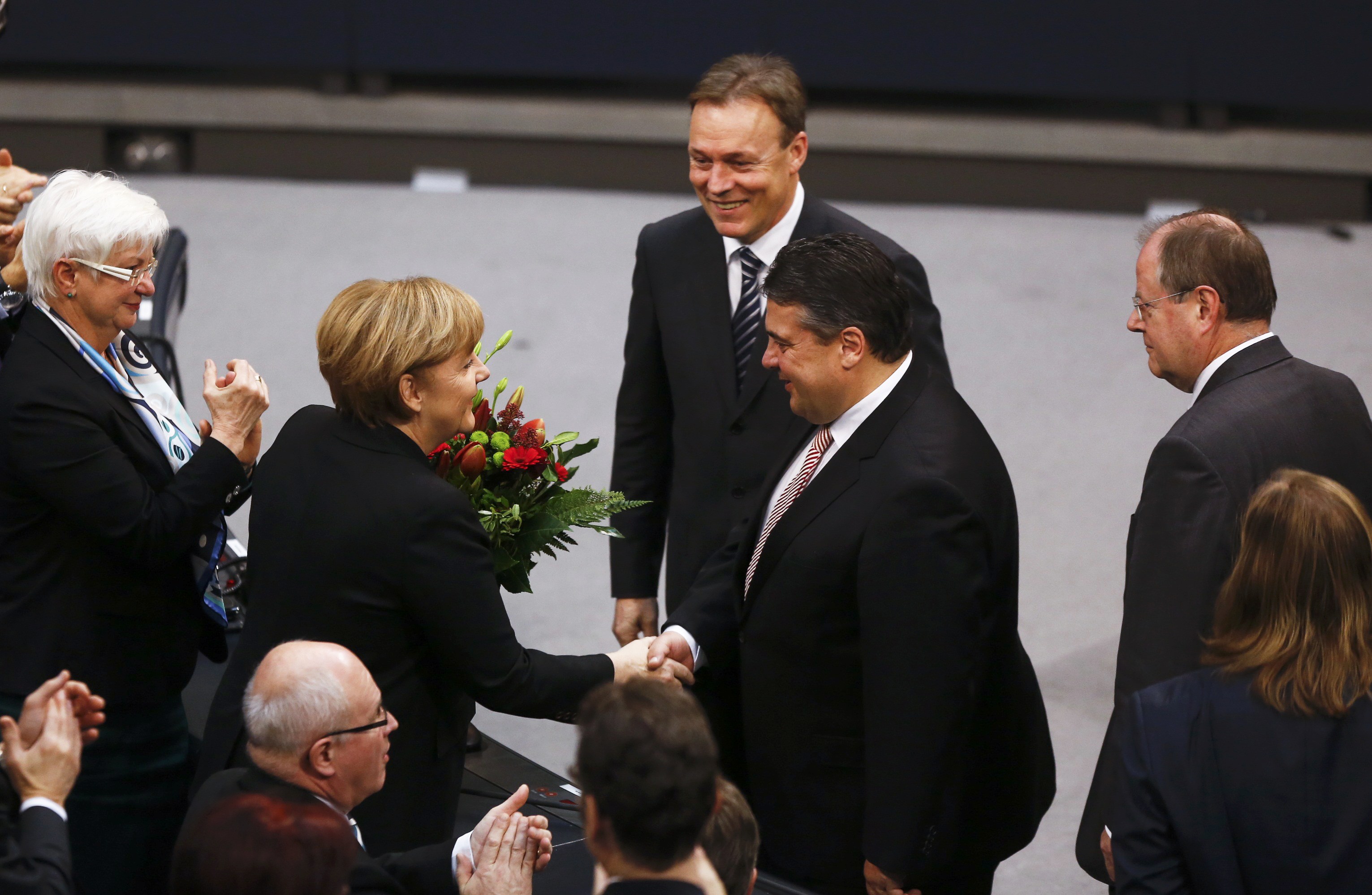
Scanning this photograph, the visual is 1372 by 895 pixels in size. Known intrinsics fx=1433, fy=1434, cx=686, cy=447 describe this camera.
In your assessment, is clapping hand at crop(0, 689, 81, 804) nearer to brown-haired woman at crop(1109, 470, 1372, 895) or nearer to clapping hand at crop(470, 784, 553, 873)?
clapping hand at crop(470, 784, 553, 873)

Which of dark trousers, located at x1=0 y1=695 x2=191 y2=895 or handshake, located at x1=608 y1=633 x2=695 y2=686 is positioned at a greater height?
handshake, located at x1=608 y1=633 x2=695 y2=686

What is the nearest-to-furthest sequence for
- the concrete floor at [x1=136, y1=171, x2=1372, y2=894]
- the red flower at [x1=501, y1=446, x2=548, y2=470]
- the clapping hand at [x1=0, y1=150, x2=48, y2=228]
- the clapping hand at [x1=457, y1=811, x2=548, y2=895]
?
the clapping hand at [x1=457, y1=811, x2=548, y2=895] < the red flower at [x1=501, y1=446, x2=548, y2=470] < the clapping hand at [x1=0, y1=150, x2=48, y2=228] < the concrete floor at [x1=136, y1=171, x2=1372, y2=894]

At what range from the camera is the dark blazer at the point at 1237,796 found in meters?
1.80

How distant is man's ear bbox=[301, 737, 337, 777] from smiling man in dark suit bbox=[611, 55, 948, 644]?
122 centimetres

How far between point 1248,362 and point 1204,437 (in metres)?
0.21

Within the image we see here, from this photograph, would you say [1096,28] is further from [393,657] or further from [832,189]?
[393,657]

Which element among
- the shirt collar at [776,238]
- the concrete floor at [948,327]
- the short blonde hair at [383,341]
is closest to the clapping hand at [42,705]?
the short blonde hair at [383,341]

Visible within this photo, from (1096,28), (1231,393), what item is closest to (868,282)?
(1231,393)

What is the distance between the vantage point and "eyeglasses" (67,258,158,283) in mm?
2324

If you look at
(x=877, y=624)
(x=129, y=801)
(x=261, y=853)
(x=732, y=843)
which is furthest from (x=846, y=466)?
(x=129, y=801)

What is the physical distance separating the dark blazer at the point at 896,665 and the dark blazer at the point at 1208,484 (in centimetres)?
18

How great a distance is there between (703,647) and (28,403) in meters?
1.19

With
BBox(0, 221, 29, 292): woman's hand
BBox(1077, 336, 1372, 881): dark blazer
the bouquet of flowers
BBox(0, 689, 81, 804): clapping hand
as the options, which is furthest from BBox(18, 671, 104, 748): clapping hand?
BBox(1077, 336, 1372, 881): dark blazer

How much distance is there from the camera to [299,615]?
83.4 inches
